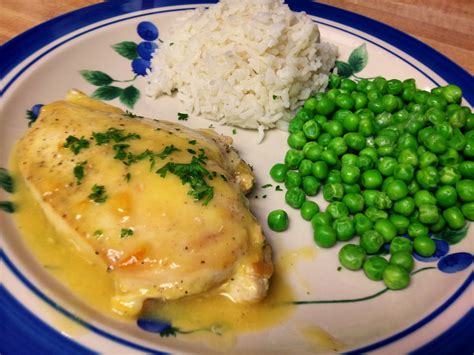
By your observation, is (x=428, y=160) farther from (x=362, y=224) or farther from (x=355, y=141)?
(x=362, y=224)

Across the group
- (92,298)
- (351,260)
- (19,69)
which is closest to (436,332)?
(351,260)

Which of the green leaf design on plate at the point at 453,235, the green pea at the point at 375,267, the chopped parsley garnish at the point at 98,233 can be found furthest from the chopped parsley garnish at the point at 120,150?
the green leaf design on plate at the point at 453,235

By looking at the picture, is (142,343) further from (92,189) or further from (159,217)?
(92,189)

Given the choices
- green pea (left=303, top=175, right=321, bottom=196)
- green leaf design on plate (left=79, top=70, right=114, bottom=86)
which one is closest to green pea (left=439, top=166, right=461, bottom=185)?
green pea (left=303, top=175, right=321, bottom=196)

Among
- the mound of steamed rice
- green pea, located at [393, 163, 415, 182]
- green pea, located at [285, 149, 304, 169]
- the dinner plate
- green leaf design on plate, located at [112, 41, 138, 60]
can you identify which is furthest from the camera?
green leaf design on plate, located at [112, 41, 138, 60]

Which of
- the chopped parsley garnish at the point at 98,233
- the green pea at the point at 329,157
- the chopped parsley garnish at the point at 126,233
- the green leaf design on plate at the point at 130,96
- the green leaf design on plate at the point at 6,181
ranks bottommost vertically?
the green leaf design on plate at the point at 6,181

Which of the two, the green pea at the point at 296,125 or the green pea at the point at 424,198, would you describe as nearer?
the green pea at the point at 424,198

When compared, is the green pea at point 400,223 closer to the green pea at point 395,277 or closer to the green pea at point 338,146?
the green pea at point 395,277

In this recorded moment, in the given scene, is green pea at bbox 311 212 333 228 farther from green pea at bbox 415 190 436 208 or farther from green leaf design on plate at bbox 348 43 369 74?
green leaf design on plate at bbox 348 43 369 74

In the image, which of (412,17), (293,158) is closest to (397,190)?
(293,158)
